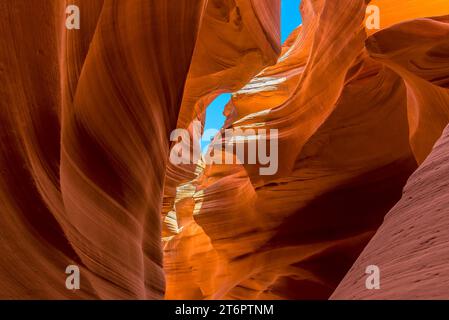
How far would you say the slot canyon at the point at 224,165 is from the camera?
249 centimetres

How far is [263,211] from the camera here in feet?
22.9

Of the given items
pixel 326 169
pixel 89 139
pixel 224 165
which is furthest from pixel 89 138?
pixel 224 165

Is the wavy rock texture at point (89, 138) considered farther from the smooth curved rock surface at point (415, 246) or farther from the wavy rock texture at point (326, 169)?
the wavy rock texture at point (326, 169)

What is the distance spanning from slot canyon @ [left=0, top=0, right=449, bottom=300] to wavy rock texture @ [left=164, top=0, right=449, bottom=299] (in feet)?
0.06

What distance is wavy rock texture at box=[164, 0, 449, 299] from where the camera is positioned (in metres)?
5.82

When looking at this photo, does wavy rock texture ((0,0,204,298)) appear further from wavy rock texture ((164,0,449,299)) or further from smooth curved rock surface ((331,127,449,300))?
wavy rock texture ((164,0,449,299))

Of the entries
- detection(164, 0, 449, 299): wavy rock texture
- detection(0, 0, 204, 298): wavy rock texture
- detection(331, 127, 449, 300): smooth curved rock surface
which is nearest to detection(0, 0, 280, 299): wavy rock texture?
detection(0, 0, 204, 298): wavy rock texture

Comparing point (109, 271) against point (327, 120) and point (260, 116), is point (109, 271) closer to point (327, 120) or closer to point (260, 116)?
point (327, 120)

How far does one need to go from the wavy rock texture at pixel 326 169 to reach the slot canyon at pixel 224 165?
0.06 ft

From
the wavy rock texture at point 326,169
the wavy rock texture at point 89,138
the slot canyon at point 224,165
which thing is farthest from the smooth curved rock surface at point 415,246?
the wavy rock texture at point 326,169

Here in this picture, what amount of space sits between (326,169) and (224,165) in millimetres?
2383

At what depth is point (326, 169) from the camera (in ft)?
21.7

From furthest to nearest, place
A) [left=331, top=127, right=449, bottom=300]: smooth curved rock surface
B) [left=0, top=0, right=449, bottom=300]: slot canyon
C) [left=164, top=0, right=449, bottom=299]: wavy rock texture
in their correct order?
[left=164, top=0, right=449, bottom=299]: wavy rock texture < [left=0, top=0, right=449, bottom=300]: slot canyon < [left=331, top=127, right=449, bottom=300]: smooth curved rock surface
